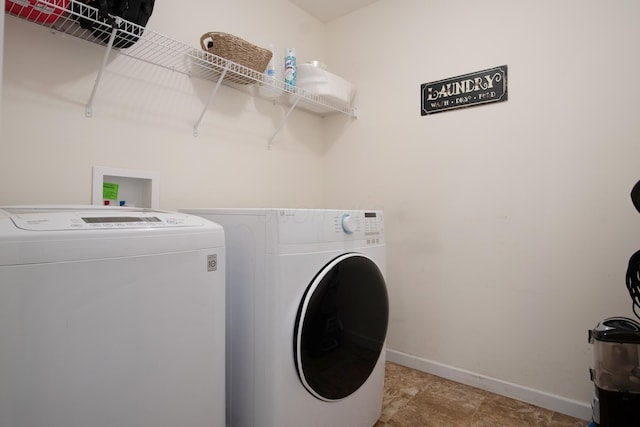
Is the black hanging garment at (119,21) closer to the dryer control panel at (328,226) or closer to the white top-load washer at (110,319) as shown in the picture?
the white top-load washer at (110,319)

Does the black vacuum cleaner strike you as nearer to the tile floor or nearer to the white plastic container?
the tile floor

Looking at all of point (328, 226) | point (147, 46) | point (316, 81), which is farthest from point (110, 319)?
point (316, 81)

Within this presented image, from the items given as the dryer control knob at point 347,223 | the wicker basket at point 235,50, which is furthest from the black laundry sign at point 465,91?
the dryer control knob at point 347,223

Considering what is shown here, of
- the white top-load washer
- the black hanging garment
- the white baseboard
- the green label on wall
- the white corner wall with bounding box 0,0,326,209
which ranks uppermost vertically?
the black hanging garment

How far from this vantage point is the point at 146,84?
1550mm

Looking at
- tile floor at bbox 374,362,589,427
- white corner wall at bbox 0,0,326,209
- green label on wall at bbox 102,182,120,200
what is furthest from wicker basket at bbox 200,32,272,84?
tile floor at bbox 374,362,589,427

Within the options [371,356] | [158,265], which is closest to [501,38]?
[371,356]

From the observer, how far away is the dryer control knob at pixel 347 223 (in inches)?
51.1

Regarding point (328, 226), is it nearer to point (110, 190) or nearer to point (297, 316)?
point (297, 316)

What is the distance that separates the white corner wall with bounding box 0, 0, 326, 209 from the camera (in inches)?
48.1

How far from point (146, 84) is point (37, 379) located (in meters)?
1.28

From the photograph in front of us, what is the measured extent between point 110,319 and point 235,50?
4.21 feet

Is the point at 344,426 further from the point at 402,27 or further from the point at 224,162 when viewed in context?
the point at 402,27

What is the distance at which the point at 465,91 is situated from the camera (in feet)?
6.23
